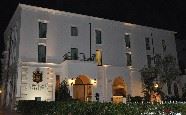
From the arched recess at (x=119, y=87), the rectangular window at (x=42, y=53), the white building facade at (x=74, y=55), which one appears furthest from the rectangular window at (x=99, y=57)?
the rectangular window at (x=42, y=53)

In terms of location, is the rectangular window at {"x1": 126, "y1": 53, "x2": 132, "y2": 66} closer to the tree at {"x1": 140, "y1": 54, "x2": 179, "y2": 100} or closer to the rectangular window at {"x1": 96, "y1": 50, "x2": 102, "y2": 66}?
the tree at {"x1": 140, "y1": 54, "x2": 179, "y2": 100}

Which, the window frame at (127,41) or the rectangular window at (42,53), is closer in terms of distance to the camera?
the rectangular window at (42,53)

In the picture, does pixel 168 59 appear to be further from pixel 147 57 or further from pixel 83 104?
pixel 83 104

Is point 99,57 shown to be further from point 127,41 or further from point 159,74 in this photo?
point 159,74

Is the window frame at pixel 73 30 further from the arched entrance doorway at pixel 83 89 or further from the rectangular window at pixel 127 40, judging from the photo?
the rectangular window at pixel 127 40

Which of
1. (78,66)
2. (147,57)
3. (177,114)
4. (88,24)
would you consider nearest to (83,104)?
(177,114)

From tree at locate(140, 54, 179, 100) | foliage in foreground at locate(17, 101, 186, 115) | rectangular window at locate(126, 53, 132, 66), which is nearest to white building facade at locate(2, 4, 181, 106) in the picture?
rectangular window at locate(126, 53, 132, 66)

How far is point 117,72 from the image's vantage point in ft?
112

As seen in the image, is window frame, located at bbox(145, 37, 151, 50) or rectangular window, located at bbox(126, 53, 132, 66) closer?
rectangular window, located at bbox(126, 53, 132, 66)

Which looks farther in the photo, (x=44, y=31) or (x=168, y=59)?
(x=168, y=59)

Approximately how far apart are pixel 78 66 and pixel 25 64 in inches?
230

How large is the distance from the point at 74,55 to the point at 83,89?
4.36 meters

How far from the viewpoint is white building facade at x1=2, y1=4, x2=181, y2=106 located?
3030 centimetres

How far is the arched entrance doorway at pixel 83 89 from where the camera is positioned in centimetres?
3123
